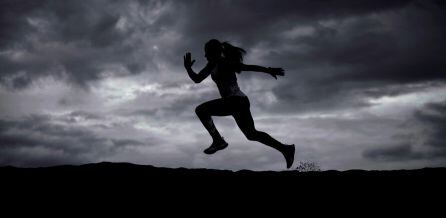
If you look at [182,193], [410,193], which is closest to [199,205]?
[182,193]

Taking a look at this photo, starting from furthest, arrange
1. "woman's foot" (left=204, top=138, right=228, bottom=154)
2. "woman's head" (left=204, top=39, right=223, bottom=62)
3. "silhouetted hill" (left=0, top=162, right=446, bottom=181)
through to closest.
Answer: "woman's foot" (left=204, top=138, right=228, bottom=154) → "woman's head" (left=204, top=39, right=223, bottom=62) → "silhouetted hill" (left=0, top=162, right=446, bottom=181)

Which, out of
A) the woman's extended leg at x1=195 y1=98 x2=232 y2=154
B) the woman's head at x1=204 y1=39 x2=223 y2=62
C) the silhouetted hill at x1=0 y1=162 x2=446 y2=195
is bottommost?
the silhouetted hill at x1=0 y1=162 x2=446 y2=195

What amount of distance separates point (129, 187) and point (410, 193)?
3152 mm

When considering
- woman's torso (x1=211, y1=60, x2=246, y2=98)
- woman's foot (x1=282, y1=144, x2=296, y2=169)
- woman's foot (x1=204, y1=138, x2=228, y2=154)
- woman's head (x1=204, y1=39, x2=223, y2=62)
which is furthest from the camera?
woman's foot (x1=282, y1=144, x2=296, y2=169)

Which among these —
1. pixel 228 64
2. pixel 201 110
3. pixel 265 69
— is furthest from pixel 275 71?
pixel 201 110

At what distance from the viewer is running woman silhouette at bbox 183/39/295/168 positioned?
6.50 m

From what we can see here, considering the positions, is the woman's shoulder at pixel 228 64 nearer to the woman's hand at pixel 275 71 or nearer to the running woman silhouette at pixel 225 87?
the running woman silhouette at pixel 225 87

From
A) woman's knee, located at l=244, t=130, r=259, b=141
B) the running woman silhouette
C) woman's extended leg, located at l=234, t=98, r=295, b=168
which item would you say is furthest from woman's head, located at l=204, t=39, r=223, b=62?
woman's knee, located at l=244, t=130, r=259, b=141

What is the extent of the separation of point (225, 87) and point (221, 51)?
1.81ft

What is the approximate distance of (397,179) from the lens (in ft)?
18.7

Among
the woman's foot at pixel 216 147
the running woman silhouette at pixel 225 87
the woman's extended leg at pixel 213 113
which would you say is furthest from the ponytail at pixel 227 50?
the woman's foot at pixel 216 147

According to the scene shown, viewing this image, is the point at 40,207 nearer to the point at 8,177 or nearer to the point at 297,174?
the point at 8,177

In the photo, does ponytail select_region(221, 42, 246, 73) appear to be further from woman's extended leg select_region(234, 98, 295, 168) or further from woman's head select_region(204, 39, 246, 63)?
woman's extended leg select_region(234, 98, 295, 168)

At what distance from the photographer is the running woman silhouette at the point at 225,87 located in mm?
6496
